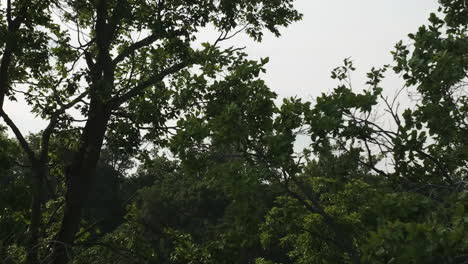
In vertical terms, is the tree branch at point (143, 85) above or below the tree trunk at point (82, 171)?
above

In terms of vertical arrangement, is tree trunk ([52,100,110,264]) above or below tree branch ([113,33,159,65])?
below

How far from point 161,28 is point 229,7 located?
72.0 inches

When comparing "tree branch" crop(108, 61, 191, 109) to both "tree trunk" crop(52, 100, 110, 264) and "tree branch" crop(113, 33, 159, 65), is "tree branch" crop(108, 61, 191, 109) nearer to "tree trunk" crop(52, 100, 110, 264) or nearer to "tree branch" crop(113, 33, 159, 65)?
"tree trunk" crop(52, 100, 110, 264)

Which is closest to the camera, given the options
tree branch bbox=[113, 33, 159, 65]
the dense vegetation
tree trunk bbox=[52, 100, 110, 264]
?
the dense vegetation

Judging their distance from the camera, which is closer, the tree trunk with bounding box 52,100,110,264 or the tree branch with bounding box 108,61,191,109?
the tree branch with bounding box 108,61,191,109

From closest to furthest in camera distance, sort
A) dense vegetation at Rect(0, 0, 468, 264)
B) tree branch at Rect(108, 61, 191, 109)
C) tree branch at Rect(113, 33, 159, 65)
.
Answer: dense vegetation at Rect(0, 0, 468, 264) < tree branch at Rect(108, 61, 191, 109) < tree branch at Rect(113, 33, 159, 65)

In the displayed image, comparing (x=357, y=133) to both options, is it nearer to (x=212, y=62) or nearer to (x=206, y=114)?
(x=206, y=114)

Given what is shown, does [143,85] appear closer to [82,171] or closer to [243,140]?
[82,171]

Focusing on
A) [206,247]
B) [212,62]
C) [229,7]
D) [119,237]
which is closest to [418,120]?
[212,62]

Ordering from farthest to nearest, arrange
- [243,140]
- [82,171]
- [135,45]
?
[135,45] < [82,171] < [243,140]

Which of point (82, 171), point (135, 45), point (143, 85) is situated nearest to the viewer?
point (143, 85)

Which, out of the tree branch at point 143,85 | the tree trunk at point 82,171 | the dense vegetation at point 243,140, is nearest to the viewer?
the dense vegetation at point 243,140

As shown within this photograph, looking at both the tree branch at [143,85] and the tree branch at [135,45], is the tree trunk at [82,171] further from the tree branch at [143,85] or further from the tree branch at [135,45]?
the tree branch at [135,45]

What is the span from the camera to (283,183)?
567 cm
